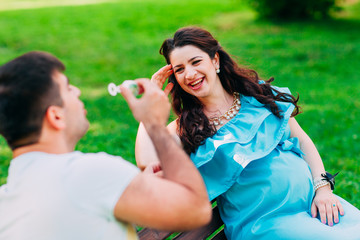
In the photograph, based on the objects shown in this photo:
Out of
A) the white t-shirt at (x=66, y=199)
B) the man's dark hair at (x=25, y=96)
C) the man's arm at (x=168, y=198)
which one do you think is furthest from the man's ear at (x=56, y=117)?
the man's arm at (x=168, y=198)

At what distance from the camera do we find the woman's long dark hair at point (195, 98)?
2.92m

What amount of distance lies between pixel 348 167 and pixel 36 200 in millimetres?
4166

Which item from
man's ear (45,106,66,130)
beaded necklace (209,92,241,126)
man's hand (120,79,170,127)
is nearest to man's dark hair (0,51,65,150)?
man's ear (45,106,66,130)

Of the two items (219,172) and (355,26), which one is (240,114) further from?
(355,26)

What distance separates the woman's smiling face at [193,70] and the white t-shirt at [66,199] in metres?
1.55

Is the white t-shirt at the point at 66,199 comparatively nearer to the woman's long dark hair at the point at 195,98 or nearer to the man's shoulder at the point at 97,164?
the man's shoulder at the point at 97,164

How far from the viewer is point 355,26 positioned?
44.2 feet

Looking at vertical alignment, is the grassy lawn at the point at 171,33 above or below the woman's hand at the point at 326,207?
below

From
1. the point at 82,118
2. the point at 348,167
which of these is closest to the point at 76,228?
the point at 82,118

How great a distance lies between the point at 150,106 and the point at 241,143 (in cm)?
124

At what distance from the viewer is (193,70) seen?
304 centimetres

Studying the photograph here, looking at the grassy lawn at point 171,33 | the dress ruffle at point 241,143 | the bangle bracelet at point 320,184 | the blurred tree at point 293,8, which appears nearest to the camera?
the dress ruffle at point 241,143

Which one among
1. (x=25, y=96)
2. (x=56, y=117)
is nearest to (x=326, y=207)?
(x=56, y=117)

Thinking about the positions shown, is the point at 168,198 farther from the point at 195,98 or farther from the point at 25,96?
the point at 195,98
